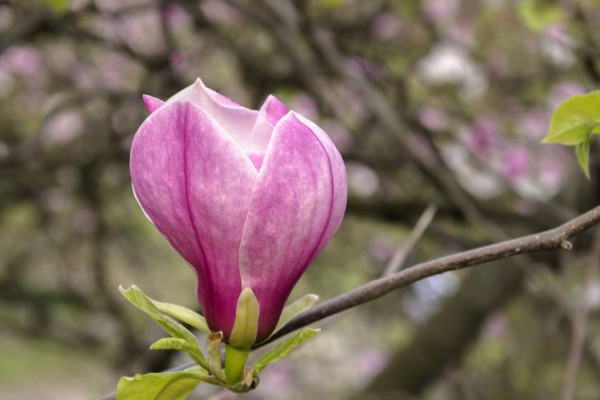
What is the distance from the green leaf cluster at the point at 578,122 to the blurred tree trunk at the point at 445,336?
1.46 metres

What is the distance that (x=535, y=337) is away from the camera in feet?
9.86

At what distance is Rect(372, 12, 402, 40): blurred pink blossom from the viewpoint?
97.9 inches

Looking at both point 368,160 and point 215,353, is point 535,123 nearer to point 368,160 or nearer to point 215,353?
point 368,160

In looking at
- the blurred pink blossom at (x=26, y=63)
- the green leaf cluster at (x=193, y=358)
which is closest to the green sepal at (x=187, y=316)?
the green leaf cluster at (x=193, y=358)

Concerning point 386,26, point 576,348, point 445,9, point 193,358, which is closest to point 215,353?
point 193,358

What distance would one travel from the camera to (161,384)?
0.49 m

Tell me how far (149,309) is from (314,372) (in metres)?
3.95

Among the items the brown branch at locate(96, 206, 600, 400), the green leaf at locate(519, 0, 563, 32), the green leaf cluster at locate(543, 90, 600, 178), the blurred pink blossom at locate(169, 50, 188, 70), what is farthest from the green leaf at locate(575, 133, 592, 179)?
the blurred pink blossom at locate(169, 50, 188, 70)

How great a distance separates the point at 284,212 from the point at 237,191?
3 centimetres

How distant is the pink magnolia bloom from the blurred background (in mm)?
271

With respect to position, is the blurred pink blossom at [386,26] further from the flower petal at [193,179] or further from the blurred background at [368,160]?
the flower petal at [193,179]

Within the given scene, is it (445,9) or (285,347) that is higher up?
(285,347)

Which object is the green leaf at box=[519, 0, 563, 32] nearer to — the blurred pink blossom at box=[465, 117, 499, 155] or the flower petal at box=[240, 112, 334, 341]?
the flower petal at box=[240, 112, 334, 341]

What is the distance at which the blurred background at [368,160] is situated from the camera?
60.4 inches
